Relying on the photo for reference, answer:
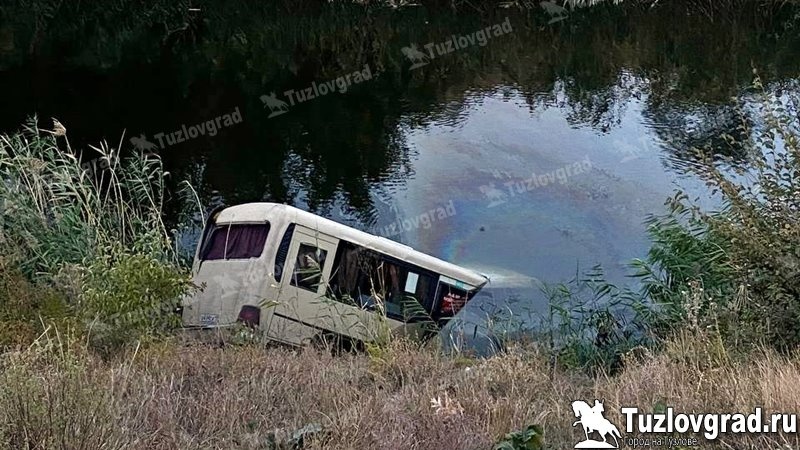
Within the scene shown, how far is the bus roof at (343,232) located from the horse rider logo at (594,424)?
13.0ft

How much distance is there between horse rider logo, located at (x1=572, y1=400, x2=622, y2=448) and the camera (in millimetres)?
3273

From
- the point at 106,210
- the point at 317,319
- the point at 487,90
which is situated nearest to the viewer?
the point at 317,319

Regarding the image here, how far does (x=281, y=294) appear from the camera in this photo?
698cm

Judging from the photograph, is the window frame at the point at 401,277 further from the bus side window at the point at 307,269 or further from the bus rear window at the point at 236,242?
the bus rear window at the point at 236,242

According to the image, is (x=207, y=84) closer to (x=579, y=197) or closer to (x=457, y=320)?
(x=579, y=197)

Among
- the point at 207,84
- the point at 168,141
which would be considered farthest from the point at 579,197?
the point at 207,84

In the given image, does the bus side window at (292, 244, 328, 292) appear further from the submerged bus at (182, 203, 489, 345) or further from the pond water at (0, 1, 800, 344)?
the pond water at (0, 1, 800, 344)

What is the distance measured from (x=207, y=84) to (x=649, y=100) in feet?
Answer: 29.0

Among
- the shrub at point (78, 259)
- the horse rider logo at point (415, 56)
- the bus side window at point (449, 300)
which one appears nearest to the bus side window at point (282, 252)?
the shrub at point (78, 259)

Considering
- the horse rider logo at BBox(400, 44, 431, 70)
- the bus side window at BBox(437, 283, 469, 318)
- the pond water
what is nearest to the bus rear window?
the bus side window at BBox(437, 283, 469, 318)

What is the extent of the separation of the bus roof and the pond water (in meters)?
0.56

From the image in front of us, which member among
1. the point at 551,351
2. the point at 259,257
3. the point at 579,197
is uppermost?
the point at 259,257

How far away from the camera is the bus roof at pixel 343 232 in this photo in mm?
7324

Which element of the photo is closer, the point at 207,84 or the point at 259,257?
the point at 259,257
